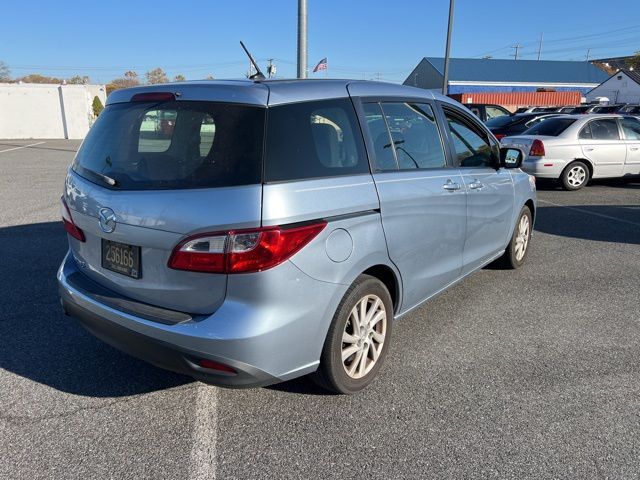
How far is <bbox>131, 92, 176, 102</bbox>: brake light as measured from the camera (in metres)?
2.81

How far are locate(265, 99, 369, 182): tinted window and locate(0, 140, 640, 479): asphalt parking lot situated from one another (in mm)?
1356

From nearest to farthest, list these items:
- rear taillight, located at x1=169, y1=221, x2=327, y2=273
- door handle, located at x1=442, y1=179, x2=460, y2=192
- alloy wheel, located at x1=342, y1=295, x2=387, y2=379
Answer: rear taillight, located at x1=169, y1=221, x2=327, y2=273 < alloy wheel, located at x1=342, y1=295, x2=387, y2=379 < door handle, located at x1=442, y1=179, x2=460, y2=192

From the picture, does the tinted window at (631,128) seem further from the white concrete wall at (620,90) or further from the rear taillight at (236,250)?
the white concrete wall at (620,90)

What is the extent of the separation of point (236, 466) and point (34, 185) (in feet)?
35.1

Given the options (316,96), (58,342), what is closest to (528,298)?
(316,96)

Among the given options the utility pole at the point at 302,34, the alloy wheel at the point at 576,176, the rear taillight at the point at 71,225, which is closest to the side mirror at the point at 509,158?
the rear taillight at the point at 71,225

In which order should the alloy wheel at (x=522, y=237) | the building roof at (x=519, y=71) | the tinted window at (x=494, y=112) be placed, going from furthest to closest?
the building roof at (x=519, y=71) < the tinted window at (x=494, y=112) < the alloy wheel at (x=522, y=237)

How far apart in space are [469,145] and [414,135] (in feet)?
2.89

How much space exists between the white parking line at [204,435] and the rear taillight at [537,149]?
30.5 ft

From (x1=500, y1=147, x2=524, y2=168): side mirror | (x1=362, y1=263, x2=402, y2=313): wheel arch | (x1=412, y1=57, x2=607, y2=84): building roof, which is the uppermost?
(x1=412, y1=57, x2=607, y2=84): building roof

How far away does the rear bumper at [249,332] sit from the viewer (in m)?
2.46

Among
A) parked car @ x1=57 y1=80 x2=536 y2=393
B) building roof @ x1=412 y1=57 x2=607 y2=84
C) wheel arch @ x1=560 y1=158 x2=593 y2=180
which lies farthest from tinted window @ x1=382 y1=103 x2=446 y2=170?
building roof @ x1=412 y1=57 x2=607 y2=84

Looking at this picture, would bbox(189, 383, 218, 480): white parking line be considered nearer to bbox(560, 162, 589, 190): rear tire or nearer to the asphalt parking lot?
the asphalt parking lot

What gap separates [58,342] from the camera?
376cm
